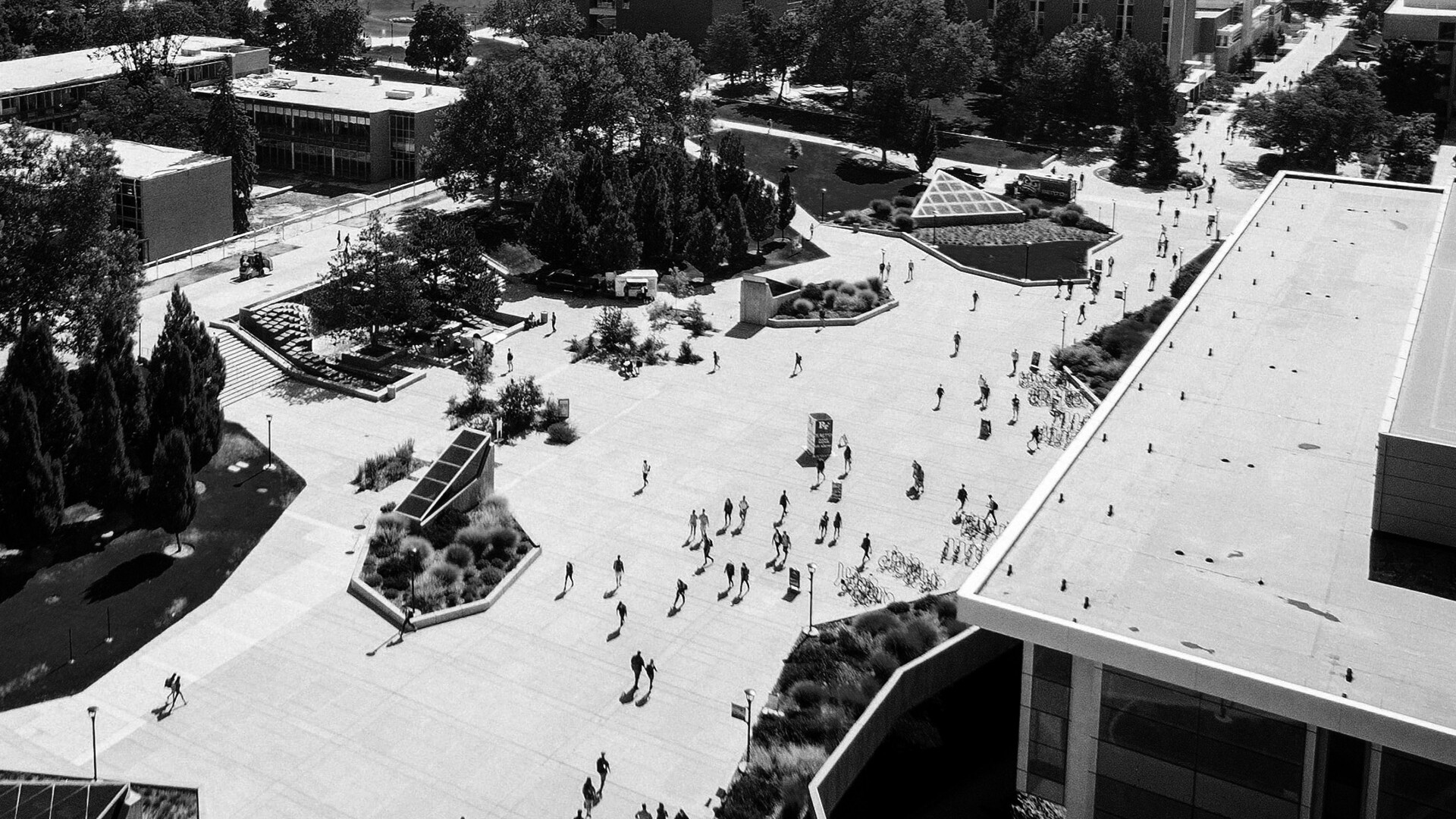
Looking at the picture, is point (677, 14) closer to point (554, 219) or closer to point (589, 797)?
point (554, 219)

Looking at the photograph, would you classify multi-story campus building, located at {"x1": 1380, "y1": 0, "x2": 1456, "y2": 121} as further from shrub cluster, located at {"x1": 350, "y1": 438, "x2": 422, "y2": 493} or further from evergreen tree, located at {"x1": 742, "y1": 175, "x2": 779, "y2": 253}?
shrub cluster, located at {"x1": 350, "y1": 438, "x2": 422, "y2": 493}

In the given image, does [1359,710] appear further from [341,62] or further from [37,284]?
[341,62]

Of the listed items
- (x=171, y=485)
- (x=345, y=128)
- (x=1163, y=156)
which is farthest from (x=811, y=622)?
→ (x=1163, y=156)

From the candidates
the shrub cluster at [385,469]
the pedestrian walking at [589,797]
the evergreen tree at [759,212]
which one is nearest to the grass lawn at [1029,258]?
the evergreen tree at [759,212]

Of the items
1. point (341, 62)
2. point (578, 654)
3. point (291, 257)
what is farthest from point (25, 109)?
point (578, 654)

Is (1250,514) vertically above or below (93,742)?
above
